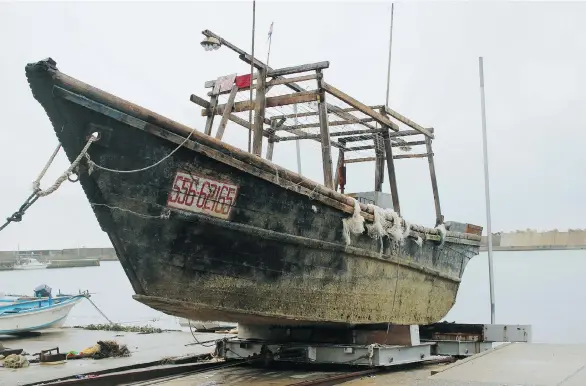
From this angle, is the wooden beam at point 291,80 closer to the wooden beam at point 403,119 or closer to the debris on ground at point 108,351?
the wooden beam at point 403,119

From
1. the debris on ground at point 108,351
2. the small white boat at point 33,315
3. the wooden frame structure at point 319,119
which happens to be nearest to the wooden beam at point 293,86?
the wooden frame structure at point 319,119

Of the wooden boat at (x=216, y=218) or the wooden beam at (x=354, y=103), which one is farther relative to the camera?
the wooden beam at (x=354, y=103)

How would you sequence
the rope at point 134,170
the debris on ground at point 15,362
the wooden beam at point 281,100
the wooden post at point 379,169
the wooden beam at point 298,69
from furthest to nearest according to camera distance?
the wooden post at point 379,169 < the debris on ground at point 15,362 < the wooden beam at point 281,100 < the wooden beam at point 298,69 < the rope at point 134,170

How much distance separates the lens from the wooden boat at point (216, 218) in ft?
16.5

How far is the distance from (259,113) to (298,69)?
789 millimetres

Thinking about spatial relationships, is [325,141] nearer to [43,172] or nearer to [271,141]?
[271,141]

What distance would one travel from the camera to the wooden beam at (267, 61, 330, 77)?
6.88m

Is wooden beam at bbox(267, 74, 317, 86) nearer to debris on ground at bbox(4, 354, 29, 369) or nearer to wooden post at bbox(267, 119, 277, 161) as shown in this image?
wooden post at bbox(267, 119, 277, 161)

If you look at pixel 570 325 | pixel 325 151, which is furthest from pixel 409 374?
pixel 570 325

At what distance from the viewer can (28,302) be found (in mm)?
13859

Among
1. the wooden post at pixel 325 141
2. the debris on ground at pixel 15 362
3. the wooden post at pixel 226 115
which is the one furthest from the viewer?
the wooden post at pixel 226 115

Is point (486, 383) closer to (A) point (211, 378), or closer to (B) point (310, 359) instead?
(B) point (310, 359)

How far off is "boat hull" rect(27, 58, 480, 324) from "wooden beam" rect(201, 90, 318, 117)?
1.51 meters

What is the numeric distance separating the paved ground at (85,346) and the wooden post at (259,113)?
12.7 ft
